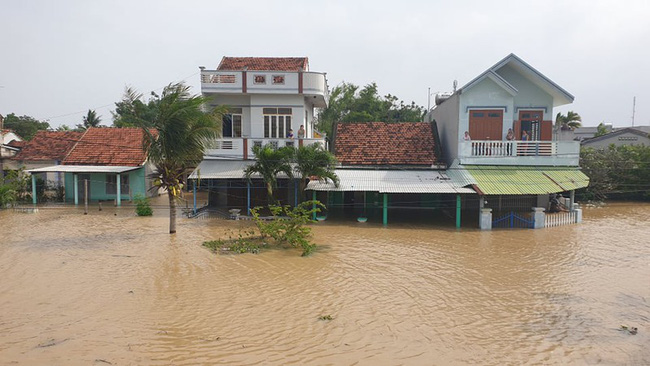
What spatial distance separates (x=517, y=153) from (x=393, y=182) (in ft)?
18.2

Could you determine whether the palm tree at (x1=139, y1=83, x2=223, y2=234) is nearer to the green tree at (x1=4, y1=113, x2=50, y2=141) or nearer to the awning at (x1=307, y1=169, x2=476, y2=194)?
the awning at (x1=307, y1=169, x2=476, y2=194)

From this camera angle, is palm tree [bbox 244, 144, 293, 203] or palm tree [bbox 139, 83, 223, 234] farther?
palm tree [bbox 244, 144, 293, 203]

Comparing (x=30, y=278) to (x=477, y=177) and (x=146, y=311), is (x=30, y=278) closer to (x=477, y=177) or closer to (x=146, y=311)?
(x=146, y=311)

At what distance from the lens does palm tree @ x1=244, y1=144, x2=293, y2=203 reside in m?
15.8

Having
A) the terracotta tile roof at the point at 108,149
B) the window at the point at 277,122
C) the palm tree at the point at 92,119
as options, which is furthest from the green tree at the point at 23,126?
the window at the point at 277,122

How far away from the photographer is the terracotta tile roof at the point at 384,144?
18.5 metres

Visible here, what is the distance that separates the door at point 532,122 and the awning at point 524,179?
1962mm

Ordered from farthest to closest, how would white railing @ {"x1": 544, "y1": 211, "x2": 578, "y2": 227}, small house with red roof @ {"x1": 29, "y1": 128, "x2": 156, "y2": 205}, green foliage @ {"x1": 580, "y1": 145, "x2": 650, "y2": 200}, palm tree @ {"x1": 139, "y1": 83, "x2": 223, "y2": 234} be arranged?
green foliage @ {"x1": 580, "y1": 145, "x2": 650, "y2": 200} → small house with red roof @ {"x1": 29, "y1": 128, "x2": 156, "y2": 205} → white railing @ {"x1": 544, "y1": 211, "x2": 578, "y2": 227} → palm tree @ {"x1": 139, "y1": 83, "x2": 223, "y2": 234}

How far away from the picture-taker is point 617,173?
2484 centimetres

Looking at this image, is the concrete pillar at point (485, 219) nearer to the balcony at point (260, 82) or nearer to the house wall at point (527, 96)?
the house wall at point (527, 96)

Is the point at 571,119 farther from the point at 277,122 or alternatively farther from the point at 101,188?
the point at 101,188

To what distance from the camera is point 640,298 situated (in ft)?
27.9

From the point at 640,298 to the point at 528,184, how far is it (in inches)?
309

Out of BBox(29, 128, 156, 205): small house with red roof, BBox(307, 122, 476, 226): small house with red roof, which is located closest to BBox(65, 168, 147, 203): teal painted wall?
Result: BBox(29, 128, 156, 205): small house with red roof
